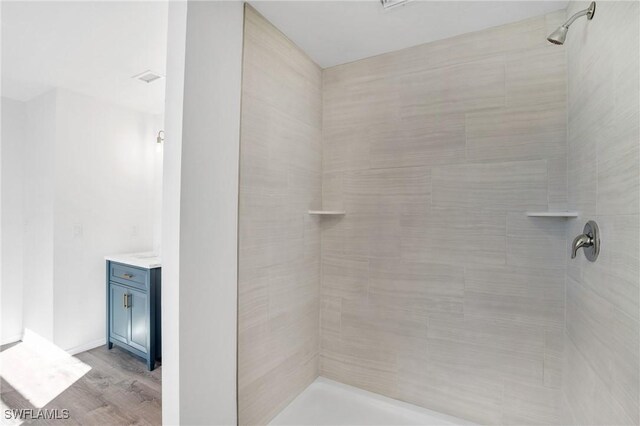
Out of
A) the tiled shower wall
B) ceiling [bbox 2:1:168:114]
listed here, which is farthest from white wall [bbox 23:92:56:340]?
the tiled shower wall

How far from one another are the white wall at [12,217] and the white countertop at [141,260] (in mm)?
923

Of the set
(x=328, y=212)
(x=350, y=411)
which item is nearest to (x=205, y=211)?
(x=328, y=212)

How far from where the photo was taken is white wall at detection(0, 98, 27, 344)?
317 cm

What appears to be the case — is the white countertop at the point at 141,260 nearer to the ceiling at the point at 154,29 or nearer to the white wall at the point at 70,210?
the white wall at the point at 70,210

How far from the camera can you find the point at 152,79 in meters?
2.72

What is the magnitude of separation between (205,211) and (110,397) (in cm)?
202

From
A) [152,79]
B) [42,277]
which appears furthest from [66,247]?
[152,79]

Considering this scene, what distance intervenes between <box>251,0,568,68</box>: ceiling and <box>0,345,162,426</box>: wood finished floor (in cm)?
255

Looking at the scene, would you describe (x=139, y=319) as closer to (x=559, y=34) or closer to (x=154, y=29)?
(x=154, y=29)

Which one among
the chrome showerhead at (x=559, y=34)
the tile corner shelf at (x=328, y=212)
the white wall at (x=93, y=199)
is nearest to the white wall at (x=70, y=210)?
the white wall at (x=93, y=199)

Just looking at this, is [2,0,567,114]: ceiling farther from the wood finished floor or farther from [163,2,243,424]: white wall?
the wood finished floor

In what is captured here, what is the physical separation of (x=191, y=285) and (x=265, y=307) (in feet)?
1.67

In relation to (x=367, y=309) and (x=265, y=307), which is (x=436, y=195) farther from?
(x=265, y=307)

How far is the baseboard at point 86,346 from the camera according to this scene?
3002 millimetres
